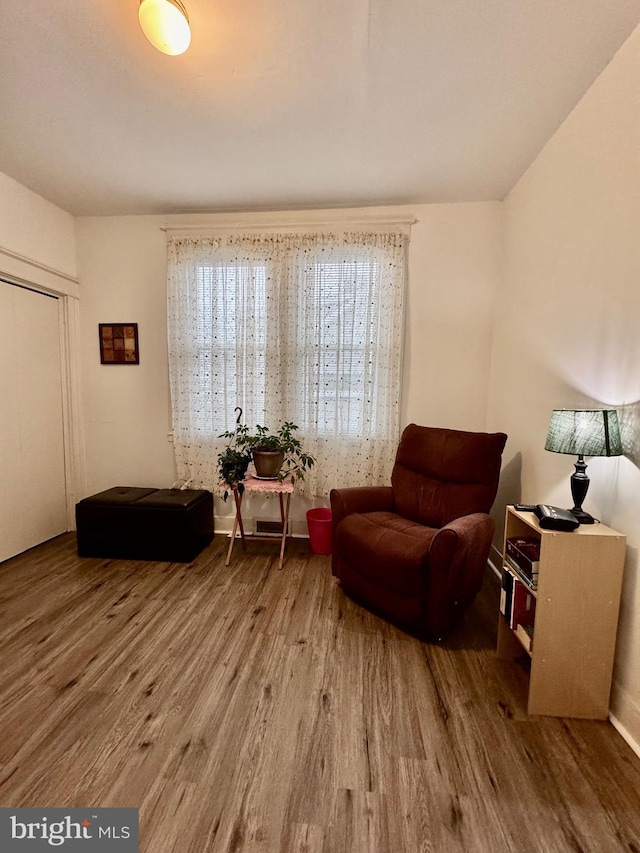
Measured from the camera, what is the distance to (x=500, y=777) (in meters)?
1.21

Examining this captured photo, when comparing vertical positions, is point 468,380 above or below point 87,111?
below

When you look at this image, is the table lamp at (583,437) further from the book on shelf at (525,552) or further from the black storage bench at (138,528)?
the black storage bench at (138,528)

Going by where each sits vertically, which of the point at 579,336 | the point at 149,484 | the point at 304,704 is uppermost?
the point at 579,336

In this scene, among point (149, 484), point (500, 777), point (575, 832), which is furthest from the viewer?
point (149, 484)

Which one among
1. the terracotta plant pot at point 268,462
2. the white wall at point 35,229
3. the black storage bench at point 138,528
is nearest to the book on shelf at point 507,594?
the terracotta plant pot at point 268,462

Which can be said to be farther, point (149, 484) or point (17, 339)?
point (149, 484)

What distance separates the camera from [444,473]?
2.37 m

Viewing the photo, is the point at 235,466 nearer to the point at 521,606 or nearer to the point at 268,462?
the point at 268,462

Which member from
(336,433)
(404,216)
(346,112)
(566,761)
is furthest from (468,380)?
(566,761)

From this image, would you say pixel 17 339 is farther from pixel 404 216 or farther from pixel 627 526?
pixel 627 526

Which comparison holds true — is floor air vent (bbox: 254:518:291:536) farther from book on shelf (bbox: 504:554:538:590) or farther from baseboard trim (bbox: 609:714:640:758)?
→ baseboard trim (bbox: 609:714:640:758)

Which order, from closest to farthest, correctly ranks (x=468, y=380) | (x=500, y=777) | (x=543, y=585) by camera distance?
Result: (x=500, y=777), (x=543, y=585), (x=468, y=380)

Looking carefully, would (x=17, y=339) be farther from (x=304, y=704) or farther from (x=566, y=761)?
(x=566, y=761)

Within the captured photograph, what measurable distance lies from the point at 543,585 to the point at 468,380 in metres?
1.83
